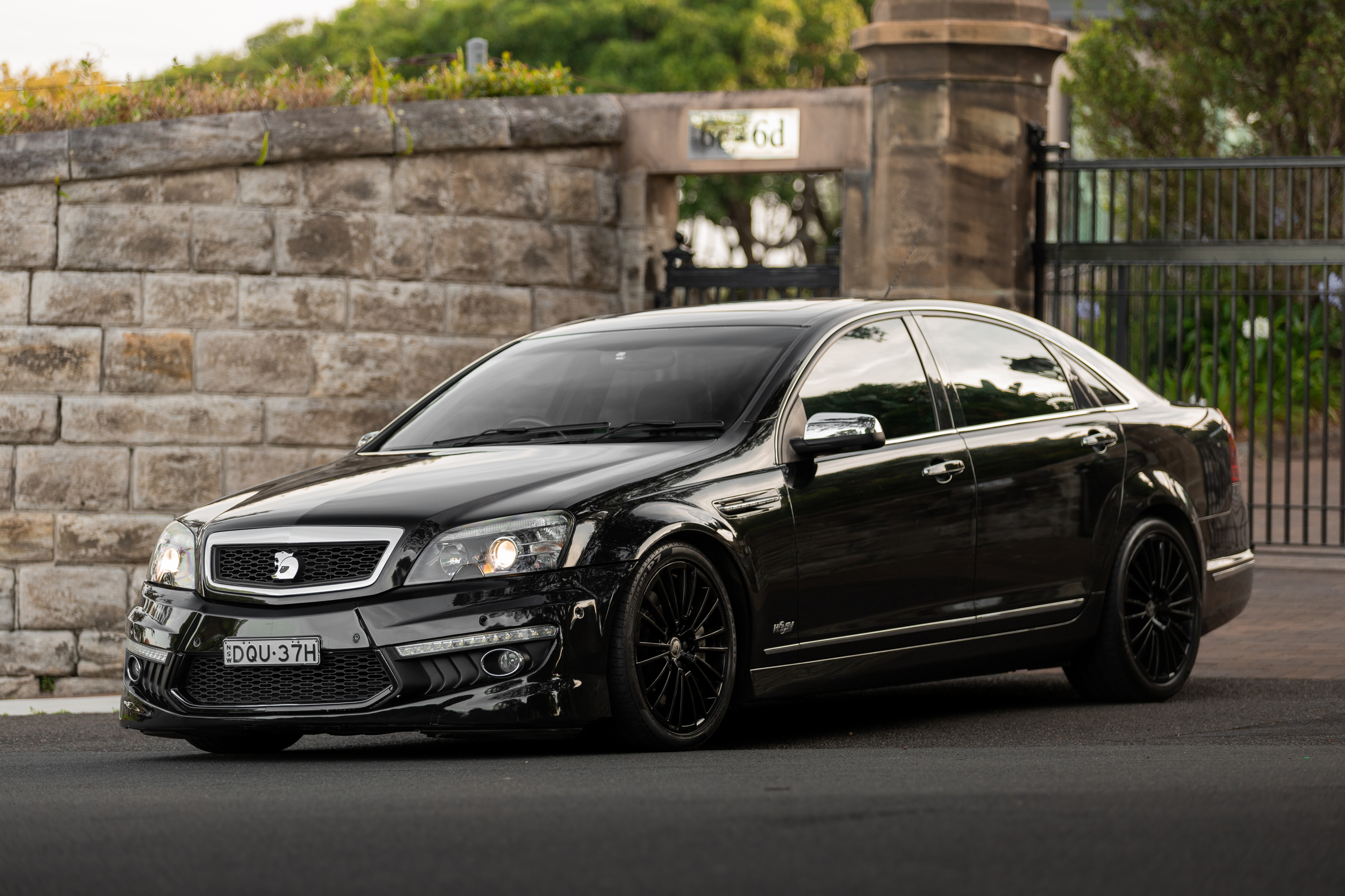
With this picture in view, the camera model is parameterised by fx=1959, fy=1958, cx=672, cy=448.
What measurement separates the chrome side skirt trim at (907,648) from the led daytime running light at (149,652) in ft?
6.57

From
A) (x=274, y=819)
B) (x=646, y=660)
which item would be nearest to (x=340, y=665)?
(x=646, y=660)

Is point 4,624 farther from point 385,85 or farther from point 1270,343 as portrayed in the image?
point 1270,343

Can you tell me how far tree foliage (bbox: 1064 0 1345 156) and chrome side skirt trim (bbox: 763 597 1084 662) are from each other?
1140 cm

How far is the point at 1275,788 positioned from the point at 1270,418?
25.9ft

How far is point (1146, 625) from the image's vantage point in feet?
27.9

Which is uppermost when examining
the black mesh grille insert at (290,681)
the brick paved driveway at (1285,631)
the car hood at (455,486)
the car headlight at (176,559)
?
the car hood at (455,486)

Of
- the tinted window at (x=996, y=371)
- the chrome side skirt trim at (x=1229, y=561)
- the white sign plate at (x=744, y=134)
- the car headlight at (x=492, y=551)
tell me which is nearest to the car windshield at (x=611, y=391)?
the tinted window at (x=996, y=371)

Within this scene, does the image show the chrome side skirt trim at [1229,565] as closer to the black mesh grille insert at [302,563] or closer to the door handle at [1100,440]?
the door handle at [1100,440]

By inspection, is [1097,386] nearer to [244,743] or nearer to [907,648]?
[907,648]

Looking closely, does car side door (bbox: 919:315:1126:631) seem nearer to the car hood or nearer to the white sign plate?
the car hood

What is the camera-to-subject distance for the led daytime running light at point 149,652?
21.8ft

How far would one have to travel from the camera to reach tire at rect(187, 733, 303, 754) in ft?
23.1

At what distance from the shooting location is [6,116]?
12.8m

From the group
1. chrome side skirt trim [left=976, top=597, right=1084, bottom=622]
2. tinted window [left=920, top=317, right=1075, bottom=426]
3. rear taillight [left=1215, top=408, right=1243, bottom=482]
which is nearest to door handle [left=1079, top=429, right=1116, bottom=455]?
tinted window [left=920, top=317, right=1075, bottom=426]
